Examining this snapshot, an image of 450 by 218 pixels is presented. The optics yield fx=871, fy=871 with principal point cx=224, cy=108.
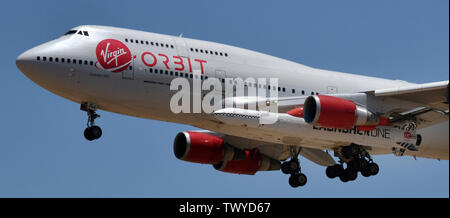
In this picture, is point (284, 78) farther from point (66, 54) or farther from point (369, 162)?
point (66, 54)

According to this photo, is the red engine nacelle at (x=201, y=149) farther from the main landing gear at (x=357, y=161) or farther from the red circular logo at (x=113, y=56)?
the red circular logo at (x=113, y=56)

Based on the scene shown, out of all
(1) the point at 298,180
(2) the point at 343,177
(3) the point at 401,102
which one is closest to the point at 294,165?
(1) the point at 298,180

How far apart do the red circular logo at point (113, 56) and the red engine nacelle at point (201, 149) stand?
7.96 m

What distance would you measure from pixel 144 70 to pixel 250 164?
394 inches

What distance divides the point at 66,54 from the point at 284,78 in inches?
395

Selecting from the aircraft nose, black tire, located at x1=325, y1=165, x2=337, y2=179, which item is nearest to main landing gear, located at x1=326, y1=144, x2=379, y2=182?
black tire, located at x1=325, y1=165, x2=337, y2=179

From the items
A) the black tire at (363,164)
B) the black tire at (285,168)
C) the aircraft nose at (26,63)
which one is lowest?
the black tire at (363,164)

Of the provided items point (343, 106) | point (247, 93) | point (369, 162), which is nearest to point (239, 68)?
point (247, 93)

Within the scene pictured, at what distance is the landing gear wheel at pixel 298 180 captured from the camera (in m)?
42.3

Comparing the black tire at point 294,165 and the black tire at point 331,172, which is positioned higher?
the black tire at point 294,165

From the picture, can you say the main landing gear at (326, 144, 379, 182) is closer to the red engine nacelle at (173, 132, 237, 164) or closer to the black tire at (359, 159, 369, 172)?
→ the black tire at (359, 159, 369, 172)

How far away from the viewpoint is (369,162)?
4022cm

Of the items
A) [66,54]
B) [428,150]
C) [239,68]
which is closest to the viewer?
[66,54]

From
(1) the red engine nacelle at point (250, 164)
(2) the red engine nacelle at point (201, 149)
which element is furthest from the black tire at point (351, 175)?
(2) the red engine nacelle at point (201, 149)
